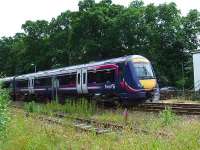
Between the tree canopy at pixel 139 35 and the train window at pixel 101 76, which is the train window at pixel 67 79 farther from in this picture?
the tree canopy at pixel 139 35

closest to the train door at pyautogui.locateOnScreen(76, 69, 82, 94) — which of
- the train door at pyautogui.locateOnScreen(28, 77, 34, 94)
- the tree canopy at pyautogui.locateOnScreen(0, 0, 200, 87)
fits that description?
the train door at pyautogui.locateOnScreen(28, 77, 34, 94)

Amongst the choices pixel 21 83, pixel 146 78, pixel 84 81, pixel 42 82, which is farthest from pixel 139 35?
pixel 146 78

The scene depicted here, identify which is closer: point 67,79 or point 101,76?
point 101,76

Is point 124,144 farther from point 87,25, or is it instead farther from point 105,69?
point 87,25

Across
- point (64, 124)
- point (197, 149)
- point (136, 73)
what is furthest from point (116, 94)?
point (197, 149)

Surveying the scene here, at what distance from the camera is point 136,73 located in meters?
24.5

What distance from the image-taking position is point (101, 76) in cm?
2598

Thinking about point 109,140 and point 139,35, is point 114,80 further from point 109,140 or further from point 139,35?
point 139,35

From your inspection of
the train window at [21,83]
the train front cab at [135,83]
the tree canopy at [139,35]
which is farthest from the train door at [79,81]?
the tree canopy at [139,35]

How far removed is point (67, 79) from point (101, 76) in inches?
223

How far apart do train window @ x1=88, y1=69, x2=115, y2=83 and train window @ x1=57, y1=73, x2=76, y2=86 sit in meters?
2.78

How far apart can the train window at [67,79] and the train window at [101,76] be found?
9.12 feet

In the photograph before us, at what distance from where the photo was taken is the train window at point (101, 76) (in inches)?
985

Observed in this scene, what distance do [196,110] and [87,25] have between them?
40.3 m
